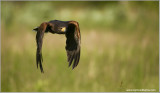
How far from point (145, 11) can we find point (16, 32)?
221 cm

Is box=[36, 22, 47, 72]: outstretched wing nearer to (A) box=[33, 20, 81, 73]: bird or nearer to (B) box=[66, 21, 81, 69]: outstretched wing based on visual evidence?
(A) box=[33, 20, 81, 73]: bird

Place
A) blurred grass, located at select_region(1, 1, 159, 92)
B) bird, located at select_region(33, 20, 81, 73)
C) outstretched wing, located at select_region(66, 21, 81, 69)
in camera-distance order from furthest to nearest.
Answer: blurred grass, located at select_region(1, 1, 159, 92)
outstretched wing, located at select_region(66, 21, 81, 69)
bird, located at select_region(33, 20, 81, 73)

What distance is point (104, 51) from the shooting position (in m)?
7.32

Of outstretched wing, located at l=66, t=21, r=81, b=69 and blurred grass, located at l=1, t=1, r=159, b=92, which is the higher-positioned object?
outstretched wing, located at l=66, t=21, r=81, b=69

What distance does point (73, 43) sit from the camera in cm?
509

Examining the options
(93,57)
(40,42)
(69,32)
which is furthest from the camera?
(93,57)

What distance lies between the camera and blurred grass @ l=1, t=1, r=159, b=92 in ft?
21.0

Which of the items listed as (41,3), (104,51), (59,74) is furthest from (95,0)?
(59,74)

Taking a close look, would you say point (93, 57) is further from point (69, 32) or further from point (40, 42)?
point (40, 42)

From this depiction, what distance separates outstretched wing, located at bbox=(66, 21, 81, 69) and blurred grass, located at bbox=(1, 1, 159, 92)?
55cm

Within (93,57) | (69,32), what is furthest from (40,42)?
(93,57)

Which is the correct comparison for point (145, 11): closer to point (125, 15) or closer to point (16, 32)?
point (125, 15)

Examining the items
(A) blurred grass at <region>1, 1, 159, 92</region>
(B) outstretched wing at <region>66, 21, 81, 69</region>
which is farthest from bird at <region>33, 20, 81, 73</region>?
(A) blurred grass at <region>1, 1, 159, 92</region>

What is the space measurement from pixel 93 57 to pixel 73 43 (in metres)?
2.00
